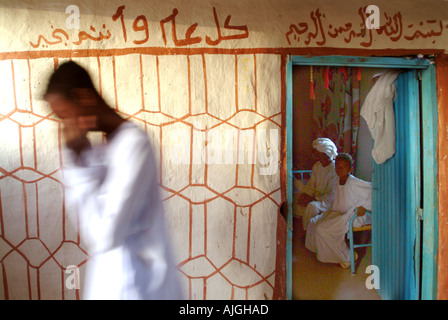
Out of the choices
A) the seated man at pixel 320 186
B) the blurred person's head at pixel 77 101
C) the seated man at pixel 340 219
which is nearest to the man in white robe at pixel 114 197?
the blurred person's head at pixel 77 101

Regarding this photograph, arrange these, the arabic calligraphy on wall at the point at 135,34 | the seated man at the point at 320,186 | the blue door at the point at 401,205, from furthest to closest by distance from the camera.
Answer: the seated man at the point at 320,186, the blue door at the point at 401,205, the arabic calligraphy on wall at the point at 135,34

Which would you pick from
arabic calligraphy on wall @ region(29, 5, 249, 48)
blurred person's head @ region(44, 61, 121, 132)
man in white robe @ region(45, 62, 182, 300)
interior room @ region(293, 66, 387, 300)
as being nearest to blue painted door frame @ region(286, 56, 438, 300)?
arabic calligraphy on wall @ region(29, 5, 249, 48)

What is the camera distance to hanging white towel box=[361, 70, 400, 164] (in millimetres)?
2428

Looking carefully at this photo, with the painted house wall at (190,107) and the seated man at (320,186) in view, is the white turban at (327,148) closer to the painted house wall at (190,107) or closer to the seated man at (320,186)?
the seated man at (320,186)

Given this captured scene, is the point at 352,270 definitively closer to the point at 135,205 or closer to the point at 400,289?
the point at 400,289

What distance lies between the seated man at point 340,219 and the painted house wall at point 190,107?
1.31 metres

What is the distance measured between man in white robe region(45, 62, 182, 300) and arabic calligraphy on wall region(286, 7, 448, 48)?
1369 millimetres

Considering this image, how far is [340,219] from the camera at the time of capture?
3.21m

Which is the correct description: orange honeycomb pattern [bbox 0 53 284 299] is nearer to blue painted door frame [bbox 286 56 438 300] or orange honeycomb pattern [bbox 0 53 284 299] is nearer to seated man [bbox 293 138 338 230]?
blue painted door frame [bbox 286 56 438 300]

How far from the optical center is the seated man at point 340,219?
10.4 feet

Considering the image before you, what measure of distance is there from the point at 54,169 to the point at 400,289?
2.80 metres

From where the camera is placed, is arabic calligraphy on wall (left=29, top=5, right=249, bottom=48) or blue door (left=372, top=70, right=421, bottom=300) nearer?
arabic calligraphy on wall (left=29, top=5, right=249, bottom=48)

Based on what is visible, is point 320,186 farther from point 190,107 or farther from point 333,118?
point 190,107
